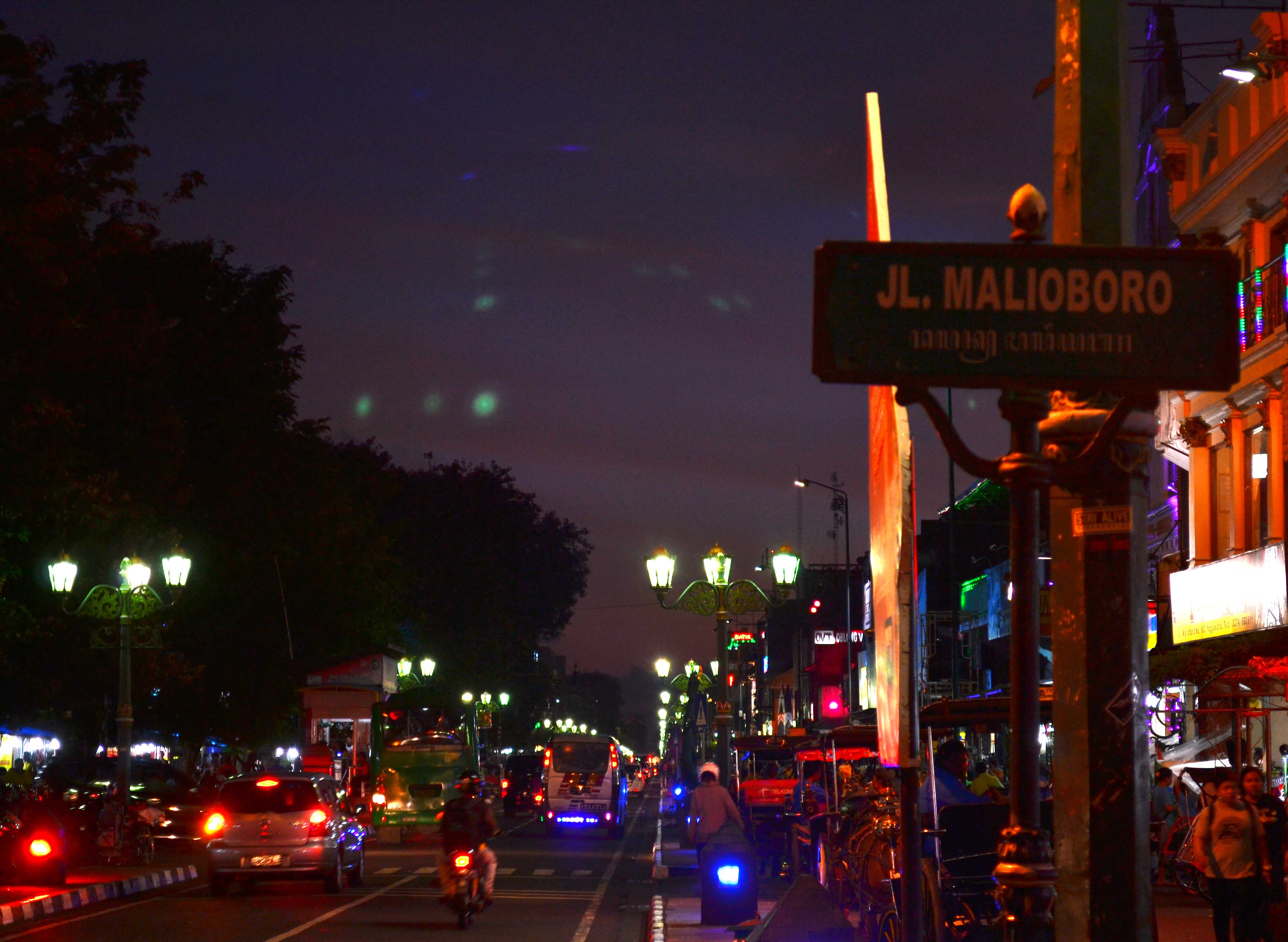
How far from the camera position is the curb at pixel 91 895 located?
65.4ft

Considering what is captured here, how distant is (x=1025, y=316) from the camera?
5.19 metres

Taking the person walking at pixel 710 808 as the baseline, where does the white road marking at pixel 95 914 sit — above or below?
below

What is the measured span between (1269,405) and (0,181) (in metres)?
19.0

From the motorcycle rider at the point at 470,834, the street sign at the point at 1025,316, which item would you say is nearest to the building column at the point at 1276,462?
the motorcycle rider at the point at 470,834

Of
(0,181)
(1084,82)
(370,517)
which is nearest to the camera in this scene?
(1084,82)

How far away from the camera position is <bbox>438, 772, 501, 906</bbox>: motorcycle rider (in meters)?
20.2

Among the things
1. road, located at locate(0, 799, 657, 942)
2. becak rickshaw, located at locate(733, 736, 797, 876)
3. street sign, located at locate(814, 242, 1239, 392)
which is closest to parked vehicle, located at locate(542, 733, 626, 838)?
road, located at locate(0, 799, 657, 942)

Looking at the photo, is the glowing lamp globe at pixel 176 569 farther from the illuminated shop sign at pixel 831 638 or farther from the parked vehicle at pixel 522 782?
the illuminated shop sign at pixel 831 638

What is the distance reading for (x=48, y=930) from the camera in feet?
60.8

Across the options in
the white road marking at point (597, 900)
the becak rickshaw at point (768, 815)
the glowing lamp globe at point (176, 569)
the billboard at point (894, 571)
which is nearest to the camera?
the billboard at point (894, 571)

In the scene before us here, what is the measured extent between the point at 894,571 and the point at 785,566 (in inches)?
800

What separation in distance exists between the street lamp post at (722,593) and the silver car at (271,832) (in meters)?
6.90

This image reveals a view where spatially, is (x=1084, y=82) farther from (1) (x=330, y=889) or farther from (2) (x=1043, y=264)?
(1) (x=330, y=889)

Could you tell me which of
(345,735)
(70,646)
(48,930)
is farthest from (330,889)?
(345,735)
